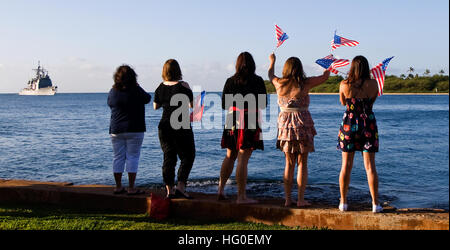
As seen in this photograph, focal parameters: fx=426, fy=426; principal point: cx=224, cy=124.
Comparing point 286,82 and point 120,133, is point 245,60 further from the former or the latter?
point 120,133

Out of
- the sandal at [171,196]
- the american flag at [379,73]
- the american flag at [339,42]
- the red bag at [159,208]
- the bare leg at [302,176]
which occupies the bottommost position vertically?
the red bag at [159,208]

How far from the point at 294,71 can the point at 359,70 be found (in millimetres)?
721

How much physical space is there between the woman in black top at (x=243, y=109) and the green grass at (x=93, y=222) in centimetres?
53

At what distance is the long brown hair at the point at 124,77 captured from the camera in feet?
18.1

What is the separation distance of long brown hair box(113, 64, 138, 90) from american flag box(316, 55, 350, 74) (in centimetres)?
238

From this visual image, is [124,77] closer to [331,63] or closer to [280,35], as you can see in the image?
[280,35]

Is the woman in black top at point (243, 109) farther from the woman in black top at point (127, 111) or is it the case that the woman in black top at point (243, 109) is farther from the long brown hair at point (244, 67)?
the woman in black top at point (127, 111)

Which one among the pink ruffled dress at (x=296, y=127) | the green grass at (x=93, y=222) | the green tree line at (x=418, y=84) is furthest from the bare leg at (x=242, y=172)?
the green tree line at (x=418, y=84)

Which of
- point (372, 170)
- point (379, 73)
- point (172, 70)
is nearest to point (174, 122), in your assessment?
point (172, 70)

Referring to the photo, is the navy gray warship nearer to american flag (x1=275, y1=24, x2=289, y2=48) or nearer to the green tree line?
the green tree line

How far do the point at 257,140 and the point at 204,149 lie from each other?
14.0 metres

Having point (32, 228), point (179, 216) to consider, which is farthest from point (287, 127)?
point (32, 228)

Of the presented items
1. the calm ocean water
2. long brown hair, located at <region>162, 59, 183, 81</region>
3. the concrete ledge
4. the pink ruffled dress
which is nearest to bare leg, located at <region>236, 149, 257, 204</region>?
the concrete ledge

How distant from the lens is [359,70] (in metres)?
4.79
